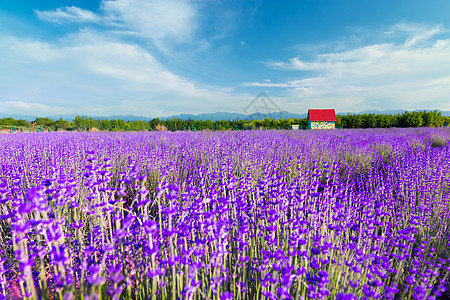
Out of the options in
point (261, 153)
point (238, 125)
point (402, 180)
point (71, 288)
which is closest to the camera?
point (71, 288)

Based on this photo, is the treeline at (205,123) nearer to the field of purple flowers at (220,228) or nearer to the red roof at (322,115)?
the red roof at (322,115)

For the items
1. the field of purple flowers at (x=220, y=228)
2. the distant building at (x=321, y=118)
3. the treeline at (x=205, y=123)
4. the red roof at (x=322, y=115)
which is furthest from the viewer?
the red roof at (x=322, y=115)

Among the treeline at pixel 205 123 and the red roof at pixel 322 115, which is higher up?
the red roof at pixel 322 115

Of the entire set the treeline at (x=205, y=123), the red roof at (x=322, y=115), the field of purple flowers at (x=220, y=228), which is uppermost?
the red roof at (x=322, y=115)

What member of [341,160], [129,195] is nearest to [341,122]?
[341,160]

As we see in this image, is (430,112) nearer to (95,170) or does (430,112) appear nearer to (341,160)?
(341,160)

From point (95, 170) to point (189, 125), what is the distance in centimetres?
2594

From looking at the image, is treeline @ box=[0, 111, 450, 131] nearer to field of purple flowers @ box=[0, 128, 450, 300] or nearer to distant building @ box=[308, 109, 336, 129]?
distant building @ box=[308, 109, 336, 129]

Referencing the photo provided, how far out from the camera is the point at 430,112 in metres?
30.1

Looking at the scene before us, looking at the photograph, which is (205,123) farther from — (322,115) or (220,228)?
(220,228)

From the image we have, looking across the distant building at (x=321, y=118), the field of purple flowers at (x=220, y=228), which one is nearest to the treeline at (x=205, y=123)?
the distant building at (x=321, y=118)

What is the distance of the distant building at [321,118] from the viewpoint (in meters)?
32.4

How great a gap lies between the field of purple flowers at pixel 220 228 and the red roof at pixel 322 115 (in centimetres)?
2877

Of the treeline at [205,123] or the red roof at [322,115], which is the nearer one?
the treeline at [205,123]
